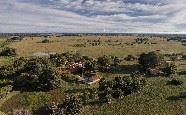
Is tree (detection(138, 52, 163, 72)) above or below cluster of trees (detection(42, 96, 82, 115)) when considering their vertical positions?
above

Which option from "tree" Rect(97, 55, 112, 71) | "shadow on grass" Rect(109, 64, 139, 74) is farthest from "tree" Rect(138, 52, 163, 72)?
"tree" Rect(97, 55, 112, 71)

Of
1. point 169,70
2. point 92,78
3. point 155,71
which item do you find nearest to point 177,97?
point 169,70

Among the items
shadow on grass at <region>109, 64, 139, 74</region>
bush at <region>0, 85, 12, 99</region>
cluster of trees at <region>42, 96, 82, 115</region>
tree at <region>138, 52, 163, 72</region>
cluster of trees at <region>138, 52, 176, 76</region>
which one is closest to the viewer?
cluster of trees at <region>42, 96, 82, 115</region>

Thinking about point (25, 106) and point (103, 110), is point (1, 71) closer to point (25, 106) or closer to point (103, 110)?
point (25, 106)

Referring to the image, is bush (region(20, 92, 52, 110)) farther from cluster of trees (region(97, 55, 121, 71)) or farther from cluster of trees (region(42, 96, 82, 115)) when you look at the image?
cluster of trees (region(97, 55, 121, 71))

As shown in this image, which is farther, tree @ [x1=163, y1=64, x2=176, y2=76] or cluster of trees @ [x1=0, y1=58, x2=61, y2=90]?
tree @ [x1=163, y1=64, x2=176, y2=76]

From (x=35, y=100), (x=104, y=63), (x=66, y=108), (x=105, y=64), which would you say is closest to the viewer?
(x=66, y=108)

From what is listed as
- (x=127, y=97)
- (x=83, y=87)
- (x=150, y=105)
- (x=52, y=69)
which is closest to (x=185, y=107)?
(x=150, y=105)

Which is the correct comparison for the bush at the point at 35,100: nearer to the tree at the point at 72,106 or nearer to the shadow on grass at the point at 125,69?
the tree at the point at 72,106

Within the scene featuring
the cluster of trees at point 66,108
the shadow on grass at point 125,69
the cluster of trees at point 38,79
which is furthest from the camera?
the shadow on grass at point 125,69

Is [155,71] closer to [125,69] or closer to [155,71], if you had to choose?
[155,71]

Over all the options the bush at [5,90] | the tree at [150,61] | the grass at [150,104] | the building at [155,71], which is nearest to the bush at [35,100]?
the bush at [5,90]
